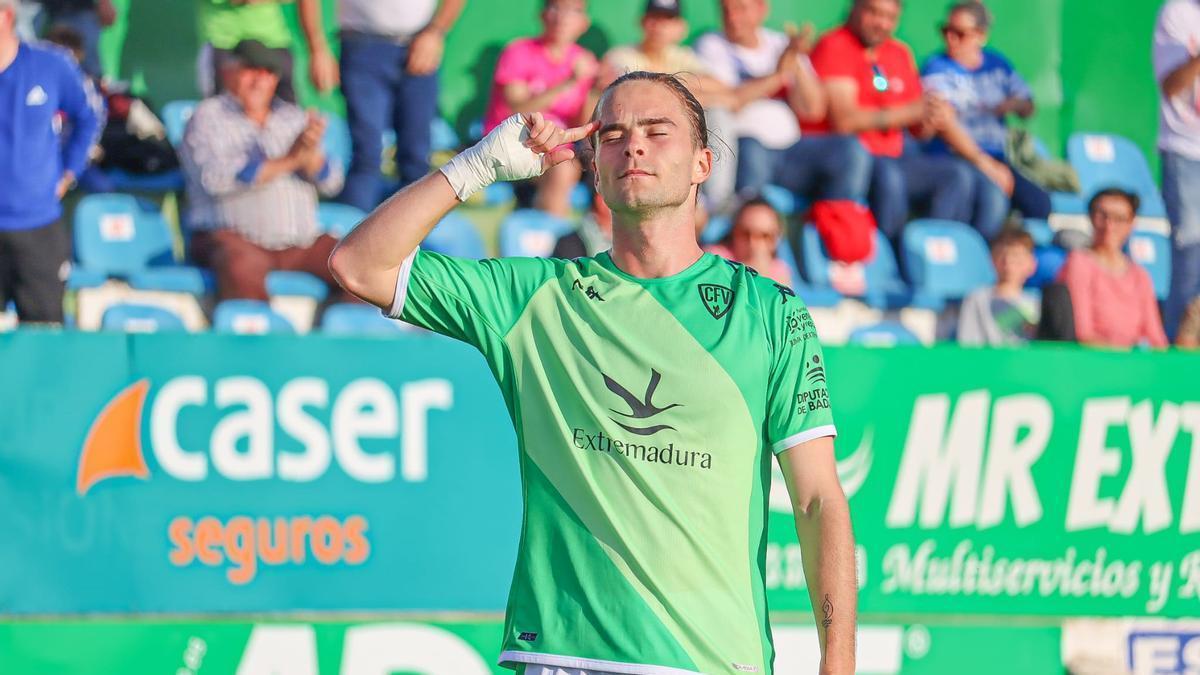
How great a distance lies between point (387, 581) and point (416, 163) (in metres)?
2.96

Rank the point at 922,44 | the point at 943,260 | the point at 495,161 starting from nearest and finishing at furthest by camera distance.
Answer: the point at 495,161 → the point at 943,260 → the point at 922,44

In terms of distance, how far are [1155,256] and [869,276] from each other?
2106mm

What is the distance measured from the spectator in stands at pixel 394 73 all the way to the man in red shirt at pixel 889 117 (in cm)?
245

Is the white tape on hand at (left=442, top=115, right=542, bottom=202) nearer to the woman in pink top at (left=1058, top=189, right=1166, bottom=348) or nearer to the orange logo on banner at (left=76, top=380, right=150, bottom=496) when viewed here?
the orange logo on banner at (left=76, top=380, right=150, bottom=496)

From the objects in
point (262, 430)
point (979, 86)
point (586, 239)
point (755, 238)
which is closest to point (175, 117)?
point (586, 239)

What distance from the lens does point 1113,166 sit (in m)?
10.3

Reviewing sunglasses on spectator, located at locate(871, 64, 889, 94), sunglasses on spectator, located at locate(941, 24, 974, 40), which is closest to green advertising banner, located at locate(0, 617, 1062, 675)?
sunglasses on spectator, located at locate(871, 64, 889, 94)

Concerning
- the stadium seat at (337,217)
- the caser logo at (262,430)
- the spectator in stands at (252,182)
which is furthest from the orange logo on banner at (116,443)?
the stadium seat at (337,217)

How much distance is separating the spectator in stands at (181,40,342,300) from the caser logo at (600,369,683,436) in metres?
5.00

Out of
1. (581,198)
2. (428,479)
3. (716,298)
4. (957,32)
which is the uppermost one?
(957,32)

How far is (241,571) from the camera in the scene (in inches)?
261

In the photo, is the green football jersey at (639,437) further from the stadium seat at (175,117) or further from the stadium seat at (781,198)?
the stadium seat at (781,198)

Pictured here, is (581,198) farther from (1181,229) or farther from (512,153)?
(512,153)

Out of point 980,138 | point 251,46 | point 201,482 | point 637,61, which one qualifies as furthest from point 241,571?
point 980,138
